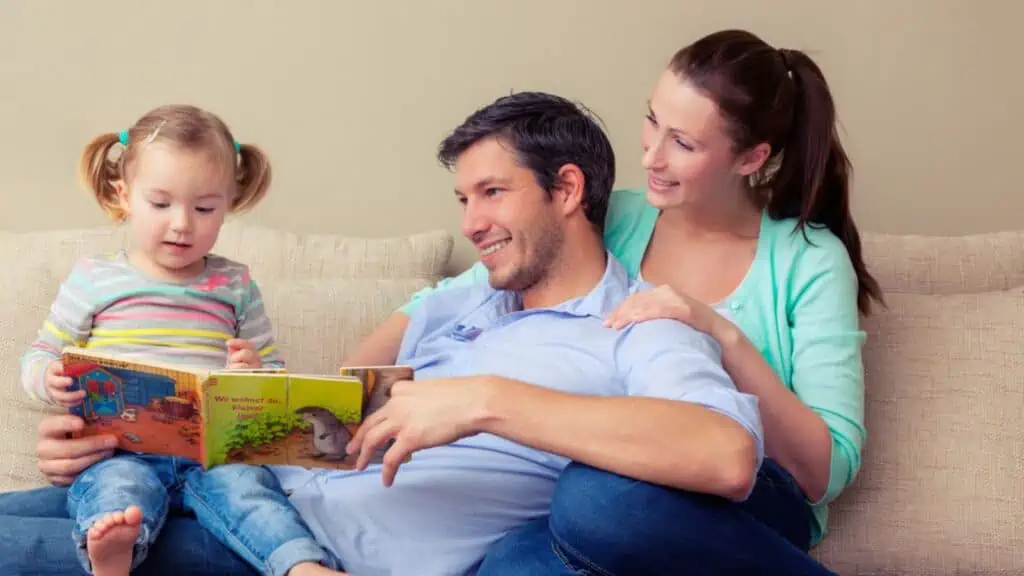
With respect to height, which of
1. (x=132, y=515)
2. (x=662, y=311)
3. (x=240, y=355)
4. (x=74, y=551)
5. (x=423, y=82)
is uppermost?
(x=423, y=82)

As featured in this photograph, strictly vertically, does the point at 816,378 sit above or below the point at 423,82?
below

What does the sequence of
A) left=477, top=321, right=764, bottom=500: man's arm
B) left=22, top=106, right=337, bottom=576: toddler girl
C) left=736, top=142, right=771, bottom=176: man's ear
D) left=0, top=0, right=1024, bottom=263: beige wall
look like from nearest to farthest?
left=477, top=321, right=764, bottom=500: man's arm
left=22, top=106, right=337, bottom=576: toddler girl
left=736, top=142, right=771, bottom=176: man's ear
left=0, top=0, right=1024, bottom=263: beige wall

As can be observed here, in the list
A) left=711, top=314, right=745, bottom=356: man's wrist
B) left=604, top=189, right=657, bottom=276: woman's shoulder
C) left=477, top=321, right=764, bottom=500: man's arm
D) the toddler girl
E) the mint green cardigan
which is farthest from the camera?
left=604, top=189, right=657, bottom=276: woman's shoulder

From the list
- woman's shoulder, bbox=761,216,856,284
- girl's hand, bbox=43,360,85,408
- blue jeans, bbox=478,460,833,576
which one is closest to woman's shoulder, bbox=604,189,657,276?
woman's shoulder, bbox=761,216,856,284

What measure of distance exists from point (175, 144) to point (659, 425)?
0.83 m

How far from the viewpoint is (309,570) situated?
1.49 meters

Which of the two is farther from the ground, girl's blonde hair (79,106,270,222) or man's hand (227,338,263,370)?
girl's blonde hair (79,106,270,222)

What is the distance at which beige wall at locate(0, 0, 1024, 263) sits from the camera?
2498 millimetres

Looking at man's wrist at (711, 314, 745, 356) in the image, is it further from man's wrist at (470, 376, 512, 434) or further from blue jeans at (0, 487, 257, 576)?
blue jeans at (0, 487, 257, 576)

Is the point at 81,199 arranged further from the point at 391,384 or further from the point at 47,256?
the point at 391,384

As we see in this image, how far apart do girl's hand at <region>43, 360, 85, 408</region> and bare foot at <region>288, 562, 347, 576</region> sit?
14.5 inches

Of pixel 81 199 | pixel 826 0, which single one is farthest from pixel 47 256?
pixel 826 0

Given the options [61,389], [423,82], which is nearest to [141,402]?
[61,389]

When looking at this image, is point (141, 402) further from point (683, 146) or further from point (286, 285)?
point (683, 146)
